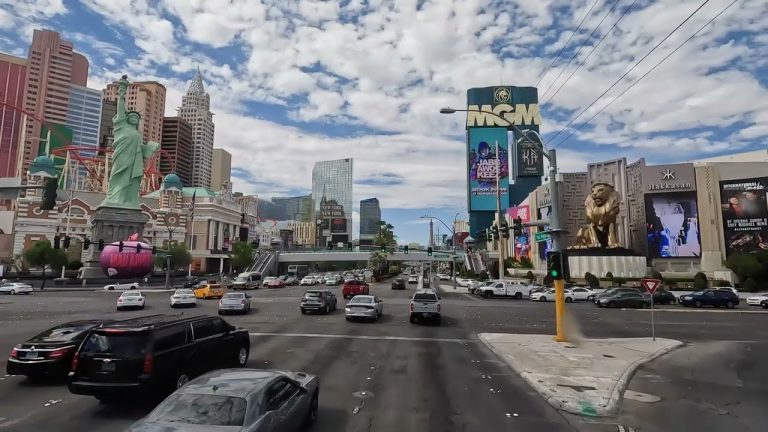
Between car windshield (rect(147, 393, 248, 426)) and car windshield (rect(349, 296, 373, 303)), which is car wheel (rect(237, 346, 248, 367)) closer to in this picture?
car windshield (rect(147, 393, 248, 426))

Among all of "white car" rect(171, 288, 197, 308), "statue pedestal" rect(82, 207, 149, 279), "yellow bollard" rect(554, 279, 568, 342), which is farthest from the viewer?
"statue pedestal" rect(82, 207, 149, 279)

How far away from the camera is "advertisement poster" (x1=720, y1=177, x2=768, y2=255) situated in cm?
5606

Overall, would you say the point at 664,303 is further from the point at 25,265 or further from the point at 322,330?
the point at 25,265

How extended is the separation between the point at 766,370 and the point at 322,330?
1562cm

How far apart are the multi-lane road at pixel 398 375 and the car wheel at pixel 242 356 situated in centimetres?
50

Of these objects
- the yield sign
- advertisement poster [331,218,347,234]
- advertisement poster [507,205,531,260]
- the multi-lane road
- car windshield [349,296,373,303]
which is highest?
advertisement poster [331,218,347,234]

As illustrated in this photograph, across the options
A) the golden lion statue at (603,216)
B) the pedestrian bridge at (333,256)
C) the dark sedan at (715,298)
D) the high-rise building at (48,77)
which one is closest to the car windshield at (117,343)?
the dark sedan at (715,298)

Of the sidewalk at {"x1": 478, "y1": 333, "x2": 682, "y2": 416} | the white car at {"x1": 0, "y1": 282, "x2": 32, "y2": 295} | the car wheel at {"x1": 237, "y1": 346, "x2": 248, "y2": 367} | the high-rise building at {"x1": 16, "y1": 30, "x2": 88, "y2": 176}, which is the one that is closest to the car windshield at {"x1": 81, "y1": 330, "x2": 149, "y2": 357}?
the car wheel at {"x1": 237, "y1": 346, "x2": 248, "y2": 367}

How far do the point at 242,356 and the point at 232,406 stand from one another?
7.01 metres

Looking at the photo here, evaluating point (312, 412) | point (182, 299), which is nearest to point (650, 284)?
point (312, 412)

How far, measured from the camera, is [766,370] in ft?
43.2

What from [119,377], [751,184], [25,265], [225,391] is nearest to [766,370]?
[225,391]

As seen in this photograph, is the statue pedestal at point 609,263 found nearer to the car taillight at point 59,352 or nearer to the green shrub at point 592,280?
the green shrub at point 592,280

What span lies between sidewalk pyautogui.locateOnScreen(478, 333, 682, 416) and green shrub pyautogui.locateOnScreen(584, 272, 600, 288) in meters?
38.1
